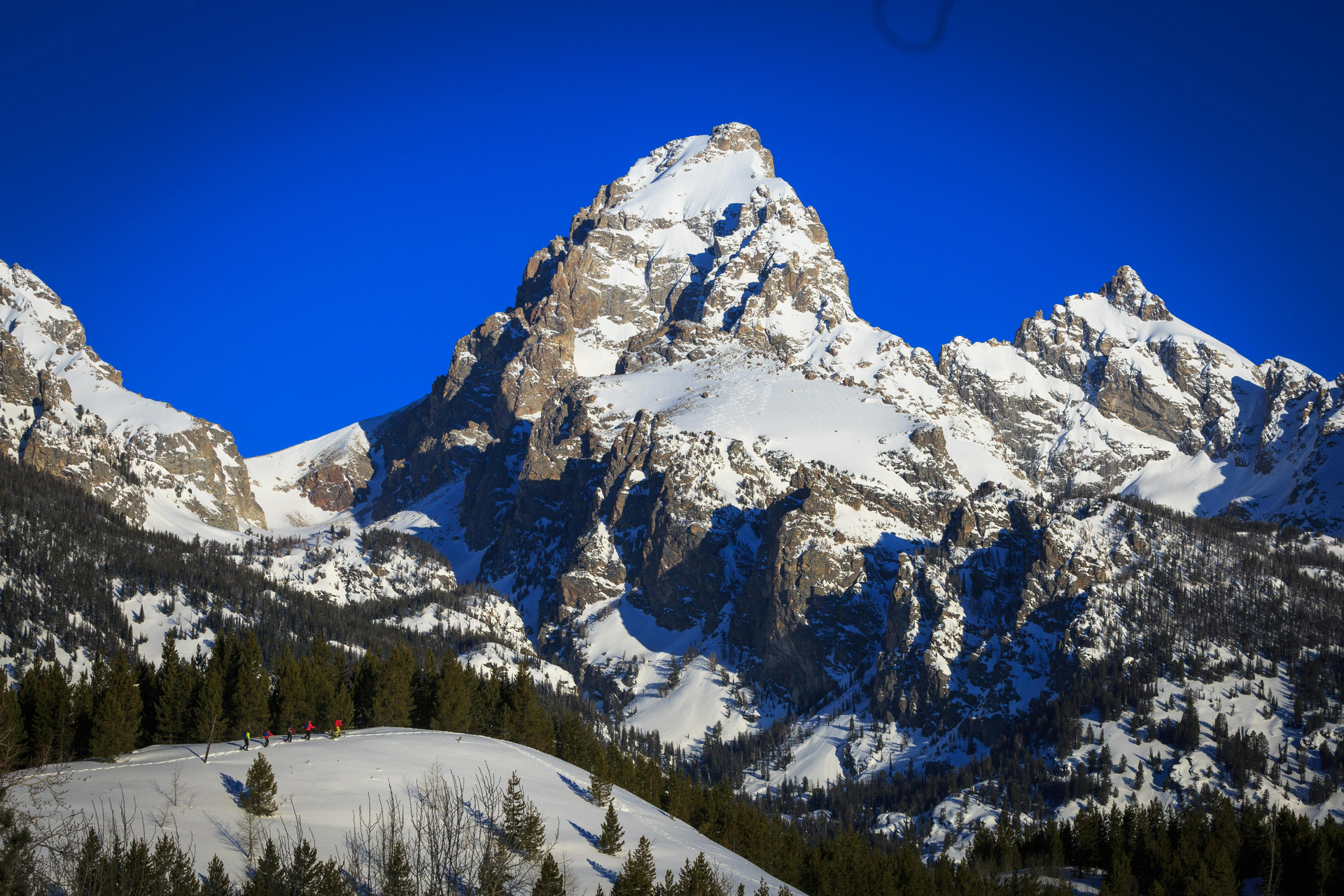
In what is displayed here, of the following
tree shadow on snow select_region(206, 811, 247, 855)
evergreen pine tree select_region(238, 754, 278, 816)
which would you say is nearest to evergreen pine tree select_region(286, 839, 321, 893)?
tree shadow on snow select_region(206, 811, 247, 855)

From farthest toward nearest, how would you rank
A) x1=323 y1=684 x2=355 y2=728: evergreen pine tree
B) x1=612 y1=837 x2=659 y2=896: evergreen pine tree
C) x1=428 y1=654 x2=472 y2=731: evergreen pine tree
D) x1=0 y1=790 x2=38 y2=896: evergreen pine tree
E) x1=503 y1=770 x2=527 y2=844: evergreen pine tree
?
x1=428 y1=654 x2=472 y2=731: evergreen pine tree → x1=323 y1=684 x2=355 y2=728: evergreen pine tree → x1=503 y1=770 x2=527 y2=844: evergreen pine tree → x1=612 y1=837 x2=659 y2=896: evergreen pine tree → x1=0 y1=790 x2=38 y2=896: evergreen pine tree

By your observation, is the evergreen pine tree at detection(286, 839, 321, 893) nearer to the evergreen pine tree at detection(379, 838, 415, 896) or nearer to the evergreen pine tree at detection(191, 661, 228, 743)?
the evergreen pine tree at detection(379, 838, 415, 896)

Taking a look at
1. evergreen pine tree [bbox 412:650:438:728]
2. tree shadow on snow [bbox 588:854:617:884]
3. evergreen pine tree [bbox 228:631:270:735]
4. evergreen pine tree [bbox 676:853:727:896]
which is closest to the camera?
evergreen pine tree [bbox 676:853:727:896]

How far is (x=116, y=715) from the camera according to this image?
316ft

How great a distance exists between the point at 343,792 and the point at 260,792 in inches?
320

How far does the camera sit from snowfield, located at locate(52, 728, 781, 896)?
7275 cm

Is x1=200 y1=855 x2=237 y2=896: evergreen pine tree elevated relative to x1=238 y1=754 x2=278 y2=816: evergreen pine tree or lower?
lower

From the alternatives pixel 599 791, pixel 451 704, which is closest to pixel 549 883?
pixel 599 791

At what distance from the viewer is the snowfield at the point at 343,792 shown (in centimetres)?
7275

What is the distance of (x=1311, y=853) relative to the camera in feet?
377

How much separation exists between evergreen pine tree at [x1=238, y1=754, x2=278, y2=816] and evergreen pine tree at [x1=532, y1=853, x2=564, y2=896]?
1845 cm

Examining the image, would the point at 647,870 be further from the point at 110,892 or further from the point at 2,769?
the point at 2,769

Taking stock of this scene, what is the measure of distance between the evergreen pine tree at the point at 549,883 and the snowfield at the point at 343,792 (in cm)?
701

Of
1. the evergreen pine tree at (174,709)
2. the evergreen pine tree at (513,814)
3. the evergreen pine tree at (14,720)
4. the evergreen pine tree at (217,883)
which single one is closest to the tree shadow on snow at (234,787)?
the evergreen pine tree at (217,883)
